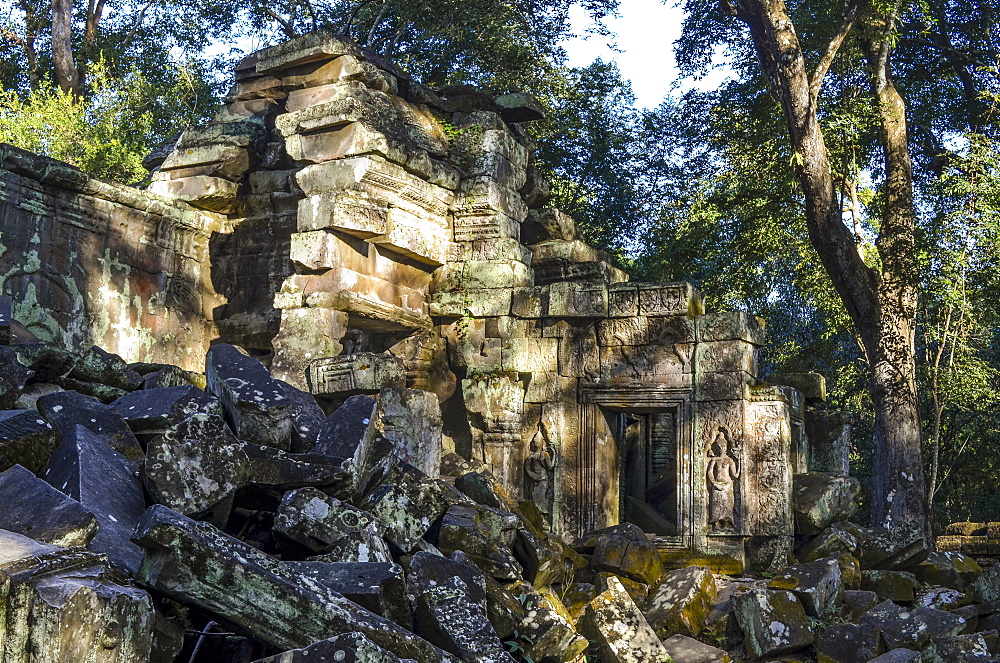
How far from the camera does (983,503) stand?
19125 mm

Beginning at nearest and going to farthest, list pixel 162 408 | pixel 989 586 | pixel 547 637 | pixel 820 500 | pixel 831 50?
pixel 162 408 < pixel 547 637 < pixel 989 586 < pixel 820 500 < pixel 831 50

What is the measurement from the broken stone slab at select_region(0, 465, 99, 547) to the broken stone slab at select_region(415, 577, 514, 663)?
4.46 feet

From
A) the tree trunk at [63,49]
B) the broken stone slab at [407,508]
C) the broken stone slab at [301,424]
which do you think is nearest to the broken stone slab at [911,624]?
the broken stone slab at [407,508]

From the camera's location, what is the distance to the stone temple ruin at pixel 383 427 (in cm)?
352

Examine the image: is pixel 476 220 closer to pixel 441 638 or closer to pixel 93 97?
pixel 441 638

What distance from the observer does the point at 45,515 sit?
137 inches

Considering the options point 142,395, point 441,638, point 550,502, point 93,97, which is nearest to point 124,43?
point 93,97

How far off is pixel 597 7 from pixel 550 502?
10.7 m

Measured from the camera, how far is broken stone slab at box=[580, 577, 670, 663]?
17.0 ft

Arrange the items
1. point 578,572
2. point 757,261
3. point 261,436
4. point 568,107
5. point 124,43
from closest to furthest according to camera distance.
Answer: point 261,436 → point 578,572 → point 757,261 → point 568,107 → point 124,43

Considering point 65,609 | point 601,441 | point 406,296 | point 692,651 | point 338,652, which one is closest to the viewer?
point 65,609

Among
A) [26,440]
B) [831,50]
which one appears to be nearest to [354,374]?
[26,440]

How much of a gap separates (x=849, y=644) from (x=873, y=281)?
6506mm

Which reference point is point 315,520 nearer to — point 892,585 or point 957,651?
point 957,651
